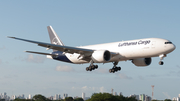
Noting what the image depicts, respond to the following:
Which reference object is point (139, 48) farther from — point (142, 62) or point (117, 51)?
point (142, 62)

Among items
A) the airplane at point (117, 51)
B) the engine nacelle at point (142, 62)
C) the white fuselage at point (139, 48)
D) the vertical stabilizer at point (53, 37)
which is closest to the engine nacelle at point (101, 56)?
the airplane at point (117, 51)

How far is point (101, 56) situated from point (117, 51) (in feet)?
10.7

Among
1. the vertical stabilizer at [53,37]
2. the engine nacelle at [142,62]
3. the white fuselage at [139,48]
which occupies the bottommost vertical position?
the engine nacelle at [142,62]

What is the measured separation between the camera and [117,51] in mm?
50344

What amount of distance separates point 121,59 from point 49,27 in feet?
79.2

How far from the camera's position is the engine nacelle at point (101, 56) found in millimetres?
49450

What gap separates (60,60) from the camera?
198ft

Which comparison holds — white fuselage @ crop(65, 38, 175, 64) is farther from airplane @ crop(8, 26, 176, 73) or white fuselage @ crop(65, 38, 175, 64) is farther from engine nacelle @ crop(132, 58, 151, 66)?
engine nacelle @ crop(132, 58, 151, 66)

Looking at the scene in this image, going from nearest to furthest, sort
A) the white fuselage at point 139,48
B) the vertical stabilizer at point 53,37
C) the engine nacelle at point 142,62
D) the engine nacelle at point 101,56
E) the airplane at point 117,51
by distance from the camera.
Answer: the white fuselage at point 139,48, the airplane at point 117,51, the engine nacelle at point 101,56, the engine nacelle at point 142,62, the vertical stabilizer at point 53,37

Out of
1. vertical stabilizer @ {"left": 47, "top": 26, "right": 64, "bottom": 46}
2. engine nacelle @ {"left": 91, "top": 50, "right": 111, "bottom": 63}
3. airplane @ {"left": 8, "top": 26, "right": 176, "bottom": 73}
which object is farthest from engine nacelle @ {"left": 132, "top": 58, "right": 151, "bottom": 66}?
vertical stabilizer @ {"left": 47, "top": 26, "right": 64, "bottom": 46}

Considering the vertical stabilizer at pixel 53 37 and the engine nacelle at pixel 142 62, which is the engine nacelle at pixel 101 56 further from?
the vertical stabilizer at pixel 53 37

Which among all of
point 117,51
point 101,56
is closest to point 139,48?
point 117,51

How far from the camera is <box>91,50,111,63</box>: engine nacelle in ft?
162

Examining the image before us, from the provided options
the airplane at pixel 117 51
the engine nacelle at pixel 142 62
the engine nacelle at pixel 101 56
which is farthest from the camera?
the engine nacelle at pixel 142 62
